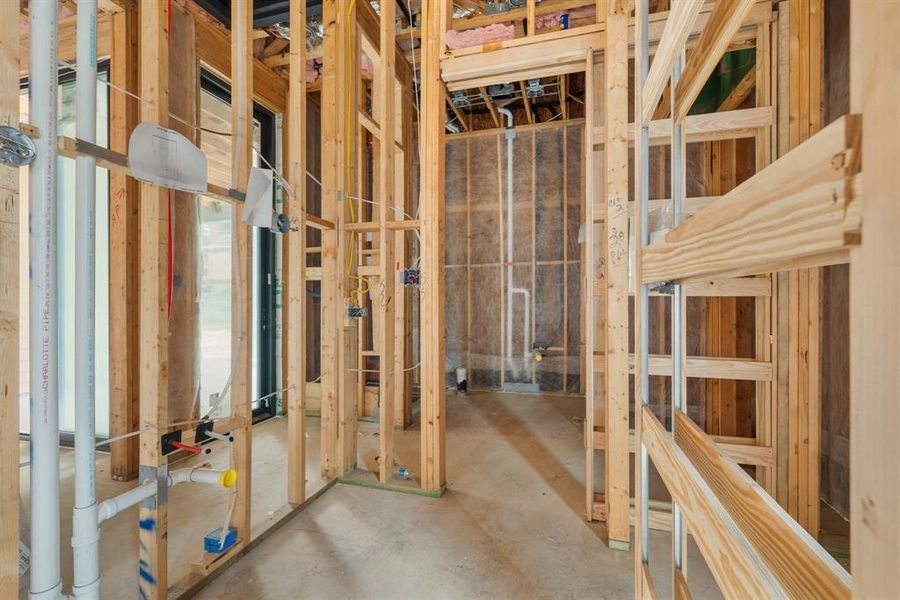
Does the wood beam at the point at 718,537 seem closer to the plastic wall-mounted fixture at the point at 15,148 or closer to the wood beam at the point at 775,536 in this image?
the wood beam at the point at 775,536

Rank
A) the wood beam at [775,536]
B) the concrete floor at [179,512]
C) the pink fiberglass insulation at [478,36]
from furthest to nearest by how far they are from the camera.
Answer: the pink fiberglass insulation at [478,36], the concrete floor at [179,512], the wood beam at [775,536]

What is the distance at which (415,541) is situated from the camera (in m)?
1.97

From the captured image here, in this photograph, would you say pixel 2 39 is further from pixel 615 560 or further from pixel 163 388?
pixel 615 560

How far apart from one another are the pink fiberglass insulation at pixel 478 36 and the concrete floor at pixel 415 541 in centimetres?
272

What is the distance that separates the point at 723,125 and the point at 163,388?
8.90 ft

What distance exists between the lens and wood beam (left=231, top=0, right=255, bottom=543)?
175 cm

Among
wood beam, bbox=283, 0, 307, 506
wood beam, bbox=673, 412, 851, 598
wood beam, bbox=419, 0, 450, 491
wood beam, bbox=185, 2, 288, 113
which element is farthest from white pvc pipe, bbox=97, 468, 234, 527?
wood beam, bbox=185, 2, 288, 113

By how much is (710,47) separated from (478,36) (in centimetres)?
193

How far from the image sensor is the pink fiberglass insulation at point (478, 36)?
230 cm

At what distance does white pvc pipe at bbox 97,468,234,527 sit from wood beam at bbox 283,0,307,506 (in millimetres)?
611

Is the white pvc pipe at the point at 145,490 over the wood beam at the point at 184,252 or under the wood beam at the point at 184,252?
under

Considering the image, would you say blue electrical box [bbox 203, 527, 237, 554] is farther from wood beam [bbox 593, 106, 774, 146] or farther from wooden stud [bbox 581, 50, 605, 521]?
wood beam [bbox 593, 106, 774, 146]

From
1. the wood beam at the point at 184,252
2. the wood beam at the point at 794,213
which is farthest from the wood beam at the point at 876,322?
the wood beam at the point at 184,252

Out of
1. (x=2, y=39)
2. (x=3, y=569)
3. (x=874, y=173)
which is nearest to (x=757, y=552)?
(x=874, y=173)
